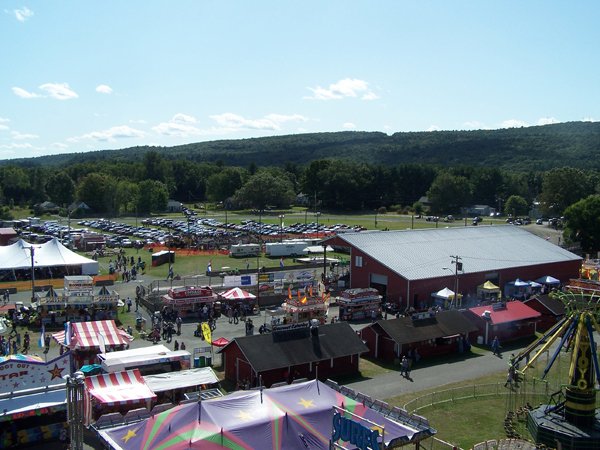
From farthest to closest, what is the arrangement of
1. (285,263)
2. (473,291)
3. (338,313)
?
1. (285,263)
2. (473,291)
3. (338,313)

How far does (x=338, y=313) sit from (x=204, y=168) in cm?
14777

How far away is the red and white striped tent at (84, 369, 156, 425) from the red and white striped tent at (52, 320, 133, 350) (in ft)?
19.4

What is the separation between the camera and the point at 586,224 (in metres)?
70.4

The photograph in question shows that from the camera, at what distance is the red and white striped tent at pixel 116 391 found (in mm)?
21734

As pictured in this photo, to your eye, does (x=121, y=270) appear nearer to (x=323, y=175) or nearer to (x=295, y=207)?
(x=323, y=175)

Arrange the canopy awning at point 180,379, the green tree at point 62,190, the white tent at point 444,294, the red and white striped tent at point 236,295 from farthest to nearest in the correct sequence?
the green tree at point 62,190, the white tent at point 444,294, the red and white striped tent at point 236,295, the canopy awning at point 180,379

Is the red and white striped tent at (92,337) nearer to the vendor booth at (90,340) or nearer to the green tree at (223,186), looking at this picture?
the vendor booth at (90,340)

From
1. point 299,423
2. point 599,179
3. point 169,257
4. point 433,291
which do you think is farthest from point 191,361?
point 599,179

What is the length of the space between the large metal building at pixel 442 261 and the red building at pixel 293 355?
14.1m

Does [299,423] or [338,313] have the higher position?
[299,423]

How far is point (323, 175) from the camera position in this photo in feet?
463

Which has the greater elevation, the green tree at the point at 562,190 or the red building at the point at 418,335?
the green tree at the point at 562,190

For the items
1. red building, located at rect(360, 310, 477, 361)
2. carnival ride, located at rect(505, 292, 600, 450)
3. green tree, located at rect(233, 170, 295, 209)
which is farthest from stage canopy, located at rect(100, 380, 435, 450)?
green tree, located at rect(233, 170, 295, 209)

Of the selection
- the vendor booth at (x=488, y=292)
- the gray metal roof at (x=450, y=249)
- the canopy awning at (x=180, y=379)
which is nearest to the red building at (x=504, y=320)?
the vendor booth at (x=488, y=292)
